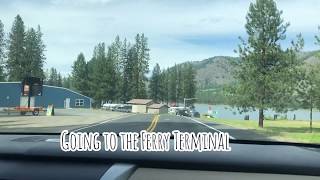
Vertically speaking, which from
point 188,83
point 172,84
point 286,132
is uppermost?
point 188,83

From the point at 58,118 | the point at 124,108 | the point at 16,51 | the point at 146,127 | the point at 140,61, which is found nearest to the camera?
the point at 140,61

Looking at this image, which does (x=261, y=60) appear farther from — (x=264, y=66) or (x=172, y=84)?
(x=172, y=84)

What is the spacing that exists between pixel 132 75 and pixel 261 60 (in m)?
34.4

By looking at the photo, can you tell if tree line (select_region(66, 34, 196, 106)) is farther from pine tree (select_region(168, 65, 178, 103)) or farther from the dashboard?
the dashboard

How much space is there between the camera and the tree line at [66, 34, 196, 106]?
12.4 m

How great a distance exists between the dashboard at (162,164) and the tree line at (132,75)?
9.40 m

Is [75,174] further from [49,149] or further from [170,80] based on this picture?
[170,80]

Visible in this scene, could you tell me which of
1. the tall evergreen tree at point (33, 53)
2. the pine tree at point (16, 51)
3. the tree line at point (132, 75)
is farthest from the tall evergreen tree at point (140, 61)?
the pine tree at point (16, 51)

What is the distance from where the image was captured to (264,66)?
4631 centimetres

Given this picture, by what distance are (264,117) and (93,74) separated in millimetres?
28603

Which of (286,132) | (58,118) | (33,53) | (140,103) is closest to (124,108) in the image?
(140,103)

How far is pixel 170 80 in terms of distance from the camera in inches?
576

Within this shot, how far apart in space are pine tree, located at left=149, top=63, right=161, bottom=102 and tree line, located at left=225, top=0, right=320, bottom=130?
93.5 ft

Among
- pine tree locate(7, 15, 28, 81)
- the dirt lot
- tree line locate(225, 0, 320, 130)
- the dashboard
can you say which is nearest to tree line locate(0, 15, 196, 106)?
pine tree locate(7, 15, 28, 81)
